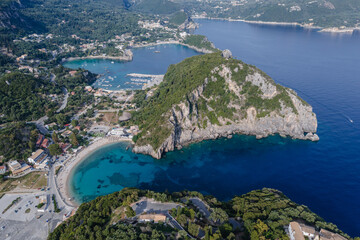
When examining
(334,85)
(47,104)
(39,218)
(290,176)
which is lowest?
(39,218)

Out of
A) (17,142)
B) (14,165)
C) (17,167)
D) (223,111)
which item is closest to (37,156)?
(17,167)

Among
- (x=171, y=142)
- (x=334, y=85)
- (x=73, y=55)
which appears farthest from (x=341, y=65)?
(x=73, y=55)

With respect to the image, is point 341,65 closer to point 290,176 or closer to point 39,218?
point 290,176

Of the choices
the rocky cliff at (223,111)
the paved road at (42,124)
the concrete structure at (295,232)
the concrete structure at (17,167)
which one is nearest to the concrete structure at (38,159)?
the concrete structure at (17,167)

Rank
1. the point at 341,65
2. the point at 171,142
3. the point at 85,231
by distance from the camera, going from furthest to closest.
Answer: the point at 341,65 < the point at 171,142 < the point at 85,231

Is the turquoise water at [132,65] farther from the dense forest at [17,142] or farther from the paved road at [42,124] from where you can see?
the dense forest at [17,142]

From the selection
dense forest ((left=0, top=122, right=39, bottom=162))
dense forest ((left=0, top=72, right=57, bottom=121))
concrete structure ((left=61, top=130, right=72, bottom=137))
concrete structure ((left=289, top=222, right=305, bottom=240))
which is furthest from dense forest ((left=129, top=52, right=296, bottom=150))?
concrete structure ((left=289, top=222, right=305, bottom=240))
